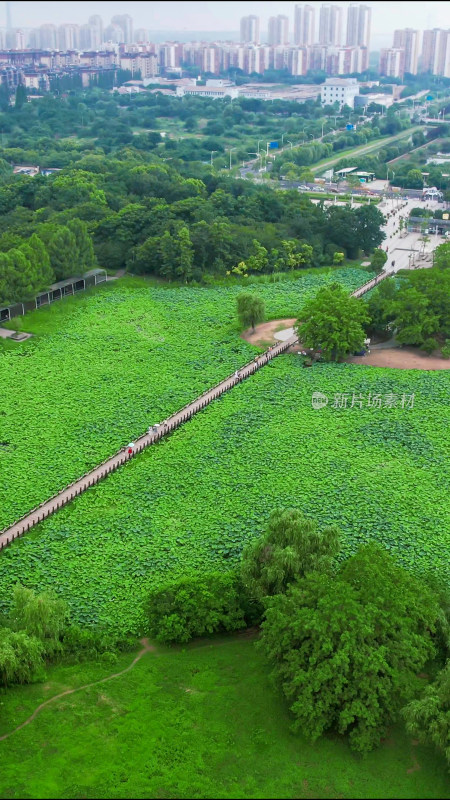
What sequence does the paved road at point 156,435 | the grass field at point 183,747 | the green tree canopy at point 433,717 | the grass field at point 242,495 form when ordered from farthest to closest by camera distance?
1. the paved road at point 156,435
2. the grass field at point 242,495
3. the green tree canopy at point 433,717
4. the grass field at point 183,747

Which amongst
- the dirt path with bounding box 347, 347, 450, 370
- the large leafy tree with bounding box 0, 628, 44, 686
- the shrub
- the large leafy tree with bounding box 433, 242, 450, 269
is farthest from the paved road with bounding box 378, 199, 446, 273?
the large leafy tree with bounding box 0, 628, 44, 686

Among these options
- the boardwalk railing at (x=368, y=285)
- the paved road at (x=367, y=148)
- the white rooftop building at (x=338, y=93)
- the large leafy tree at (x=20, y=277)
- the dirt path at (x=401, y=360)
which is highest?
the white rooftop building at (x=338, y=93)

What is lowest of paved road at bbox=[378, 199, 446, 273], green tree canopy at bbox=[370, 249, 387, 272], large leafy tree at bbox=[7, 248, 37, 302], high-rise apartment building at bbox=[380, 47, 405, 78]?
paved road at bbox=[378, 199, 446, 273]

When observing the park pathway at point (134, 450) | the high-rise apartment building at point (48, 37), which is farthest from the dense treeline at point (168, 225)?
the high-rise apartment building at point (48, 37)

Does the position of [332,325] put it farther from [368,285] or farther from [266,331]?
[368,285]

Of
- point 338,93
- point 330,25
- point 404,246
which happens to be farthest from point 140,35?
point 404,246

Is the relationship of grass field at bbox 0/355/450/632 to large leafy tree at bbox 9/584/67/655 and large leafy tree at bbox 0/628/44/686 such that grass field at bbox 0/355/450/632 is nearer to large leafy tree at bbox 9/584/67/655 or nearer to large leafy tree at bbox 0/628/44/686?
large leafy tree at bbox 9/584/67/655

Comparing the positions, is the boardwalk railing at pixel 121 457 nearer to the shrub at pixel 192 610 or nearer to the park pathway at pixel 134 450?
the park pathway at pixel 134 450
